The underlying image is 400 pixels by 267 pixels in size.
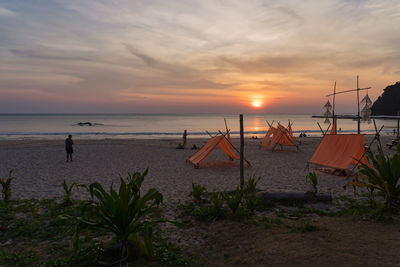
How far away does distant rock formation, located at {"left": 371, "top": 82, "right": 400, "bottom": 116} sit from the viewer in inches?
2923

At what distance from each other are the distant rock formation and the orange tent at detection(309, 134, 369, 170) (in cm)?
7962

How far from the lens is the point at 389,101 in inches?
3027

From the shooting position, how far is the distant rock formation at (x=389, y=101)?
7425 cm

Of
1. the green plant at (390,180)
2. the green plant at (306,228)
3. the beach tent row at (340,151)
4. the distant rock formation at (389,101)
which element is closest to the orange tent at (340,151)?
the beach tent row at (340,151)

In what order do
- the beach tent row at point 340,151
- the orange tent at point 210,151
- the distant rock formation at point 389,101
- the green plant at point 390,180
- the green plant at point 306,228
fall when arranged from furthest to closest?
the distant rock formation at point 389,101 → the orange tent at point 210,151 → the beach tent row at point 340,151 → the green plant at point 390,180 → the green plant at point 306,228

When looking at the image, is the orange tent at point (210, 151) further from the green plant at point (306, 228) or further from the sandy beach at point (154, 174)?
the green plant at point (306, 228)

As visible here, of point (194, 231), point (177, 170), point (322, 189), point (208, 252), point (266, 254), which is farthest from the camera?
point (177, 170)

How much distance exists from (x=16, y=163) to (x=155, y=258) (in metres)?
10.8

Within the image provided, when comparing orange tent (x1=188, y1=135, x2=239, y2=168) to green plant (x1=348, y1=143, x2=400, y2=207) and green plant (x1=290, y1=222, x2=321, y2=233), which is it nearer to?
green plant (x1=348, y1=143, x2=400, y2=207)

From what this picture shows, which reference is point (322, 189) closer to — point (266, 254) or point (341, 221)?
point (341, 221)

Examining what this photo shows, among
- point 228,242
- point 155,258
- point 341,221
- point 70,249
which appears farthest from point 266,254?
point 70,249

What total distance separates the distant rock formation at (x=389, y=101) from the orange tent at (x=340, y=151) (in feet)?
261

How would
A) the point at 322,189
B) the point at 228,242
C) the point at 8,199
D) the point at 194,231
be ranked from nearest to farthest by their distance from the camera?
the point at 228,242 → the point at 194,231 → the point at 8,199 → the point at 322,189

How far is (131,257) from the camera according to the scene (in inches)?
121
